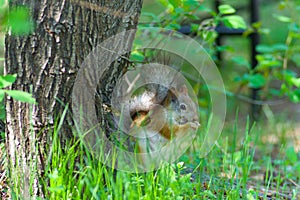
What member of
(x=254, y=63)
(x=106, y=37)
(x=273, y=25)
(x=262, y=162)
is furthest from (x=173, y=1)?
(x=273, y=25)

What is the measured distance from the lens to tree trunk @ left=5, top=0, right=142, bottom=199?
181cm

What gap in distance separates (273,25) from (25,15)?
5.30 meters

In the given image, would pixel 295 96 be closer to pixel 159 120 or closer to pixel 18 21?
pixel 159 120

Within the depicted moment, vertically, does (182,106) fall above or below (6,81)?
below

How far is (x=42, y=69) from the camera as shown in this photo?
1.83 m

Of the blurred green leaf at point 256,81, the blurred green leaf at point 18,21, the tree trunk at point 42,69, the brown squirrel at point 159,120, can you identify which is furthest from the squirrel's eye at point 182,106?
the blurred green leaf at point 256,81

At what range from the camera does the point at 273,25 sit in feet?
21.7

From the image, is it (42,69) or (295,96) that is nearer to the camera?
(42,69)

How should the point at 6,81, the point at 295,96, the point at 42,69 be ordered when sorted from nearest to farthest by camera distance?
the point at 6,81 < the point at 42,69 < the point at 295,96

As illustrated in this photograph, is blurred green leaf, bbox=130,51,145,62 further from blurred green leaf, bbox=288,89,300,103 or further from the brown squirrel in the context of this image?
blurred green leaf, bbox=288,89,300,103

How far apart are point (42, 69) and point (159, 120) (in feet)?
1.47

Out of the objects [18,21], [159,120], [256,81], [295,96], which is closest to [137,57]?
[159,120]

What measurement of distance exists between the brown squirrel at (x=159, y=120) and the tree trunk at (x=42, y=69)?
11.1 inches

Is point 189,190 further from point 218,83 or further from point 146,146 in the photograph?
point 218,83
